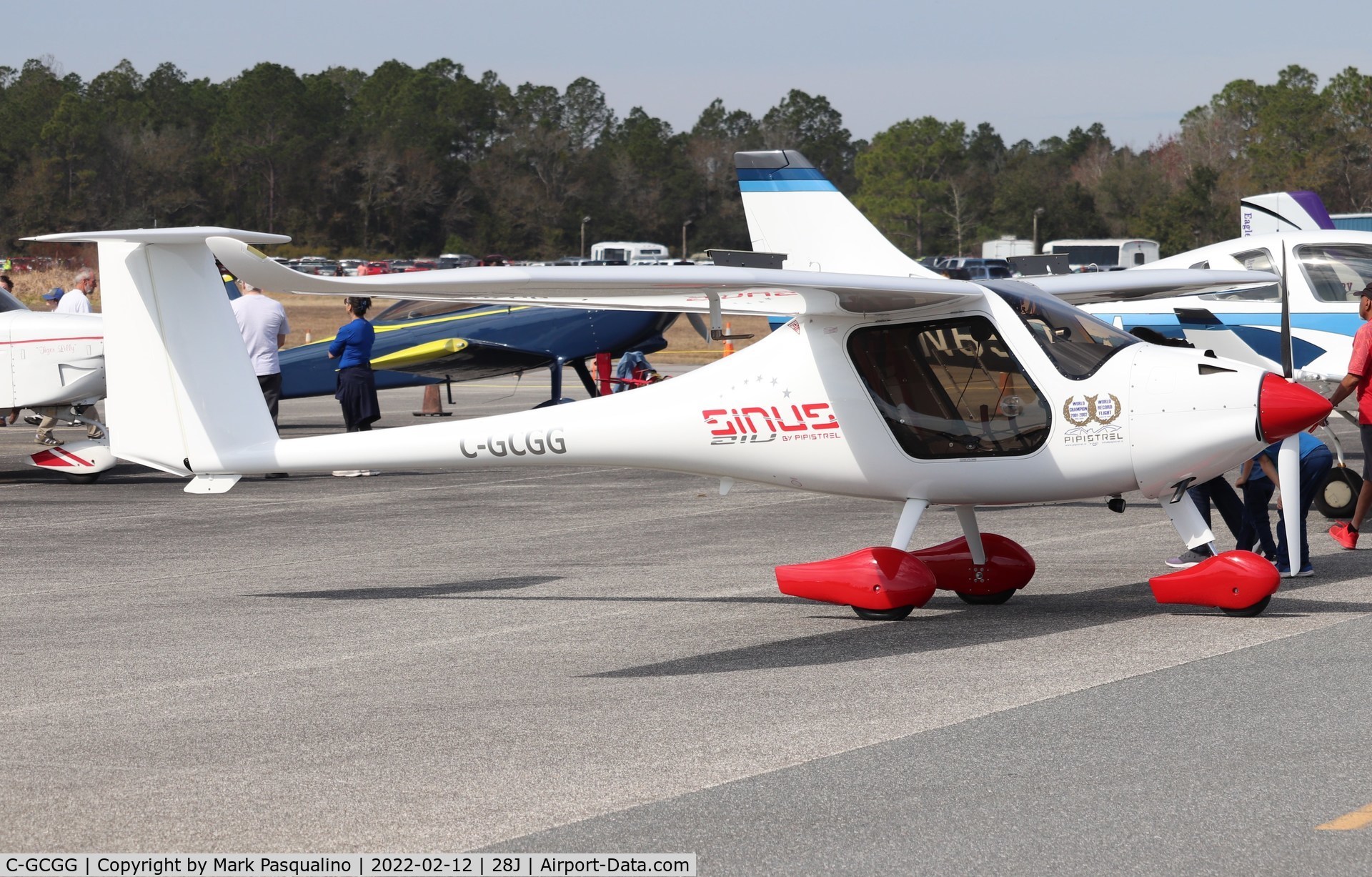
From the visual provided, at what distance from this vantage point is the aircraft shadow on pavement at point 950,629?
7.72 meters

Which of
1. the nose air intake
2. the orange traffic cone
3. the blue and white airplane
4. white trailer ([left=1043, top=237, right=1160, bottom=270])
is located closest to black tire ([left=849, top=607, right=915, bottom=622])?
the nose air intake

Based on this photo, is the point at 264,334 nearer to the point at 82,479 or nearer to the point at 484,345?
the point at 82,479

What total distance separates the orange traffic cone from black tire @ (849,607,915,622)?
50.1 feet

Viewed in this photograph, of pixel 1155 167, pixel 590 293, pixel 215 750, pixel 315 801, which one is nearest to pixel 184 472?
pixel 590 293

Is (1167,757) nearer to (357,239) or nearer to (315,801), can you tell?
(315,801)

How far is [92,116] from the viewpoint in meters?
135

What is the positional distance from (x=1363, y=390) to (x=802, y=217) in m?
4.82

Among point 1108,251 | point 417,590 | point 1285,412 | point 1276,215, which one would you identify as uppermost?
point 1276,215

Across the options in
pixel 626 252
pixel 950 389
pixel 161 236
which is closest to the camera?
pixel 161 236

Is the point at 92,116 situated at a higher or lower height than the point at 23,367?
higher

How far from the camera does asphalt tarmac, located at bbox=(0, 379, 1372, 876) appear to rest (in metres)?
4.94

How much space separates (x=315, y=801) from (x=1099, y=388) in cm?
500

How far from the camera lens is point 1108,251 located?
79625mm

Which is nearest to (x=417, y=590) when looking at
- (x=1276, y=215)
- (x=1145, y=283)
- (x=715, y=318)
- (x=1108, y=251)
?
(x=715, y=318)
